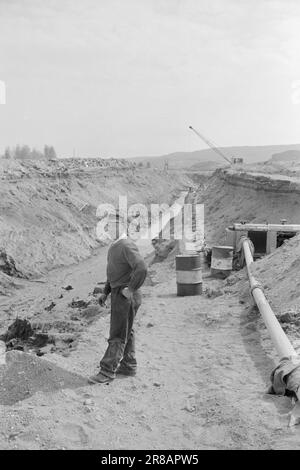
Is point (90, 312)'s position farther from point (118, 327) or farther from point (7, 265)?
point (7, 265)

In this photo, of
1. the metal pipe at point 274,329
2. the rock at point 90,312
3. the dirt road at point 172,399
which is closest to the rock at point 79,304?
the rock at point 90,312

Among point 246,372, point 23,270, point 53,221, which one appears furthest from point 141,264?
point 53,221

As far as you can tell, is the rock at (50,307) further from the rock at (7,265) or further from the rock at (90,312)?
the rock at (7,265)

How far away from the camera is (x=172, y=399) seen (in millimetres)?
5867

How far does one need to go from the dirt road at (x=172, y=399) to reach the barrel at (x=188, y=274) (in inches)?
64.3

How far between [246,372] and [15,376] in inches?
108

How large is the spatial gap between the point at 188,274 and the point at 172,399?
18.0ft

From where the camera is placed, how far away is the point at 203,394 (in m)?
5.96

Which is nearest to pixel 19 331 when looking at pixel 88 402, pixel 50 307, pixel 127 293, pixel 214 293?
pixel 50 307

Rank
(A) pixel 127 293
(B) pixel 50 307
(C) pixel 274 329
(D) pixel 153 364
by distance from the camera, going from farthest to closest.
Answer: (B) pixel 50 307, (D) pixel 153 364, (C) pixel 274 329, (A) pixel 127 293

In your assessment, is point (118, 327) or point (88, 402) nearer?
point (88, 402)

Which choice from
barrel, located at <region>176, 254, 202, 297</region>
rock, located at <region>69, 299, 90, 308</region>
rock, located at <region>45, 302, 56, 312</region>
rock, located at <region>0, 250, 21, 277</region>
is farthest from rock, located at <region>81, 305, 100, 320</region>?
rock, located at <region>0, 250, 21, 277</region>

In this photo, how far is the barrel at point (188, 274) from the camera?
11.2 metres
